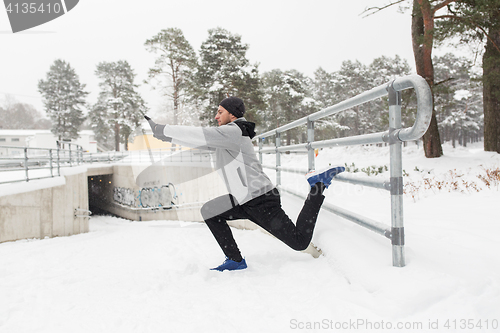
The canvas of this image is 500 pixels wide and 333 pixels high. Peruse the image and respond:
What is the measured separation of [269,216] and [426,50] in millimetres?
12121

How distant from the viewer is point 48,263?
3.14 meters

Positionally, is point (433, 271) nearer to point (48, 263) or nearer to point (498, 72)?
point (48, 263)

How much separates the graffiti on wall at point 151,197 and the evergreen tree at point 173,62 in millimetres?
10964

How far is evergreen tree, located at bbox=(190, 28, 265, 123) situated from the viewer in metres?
19.5

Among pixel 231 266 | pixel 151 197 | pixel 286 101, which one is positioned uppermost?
pixel 286 101

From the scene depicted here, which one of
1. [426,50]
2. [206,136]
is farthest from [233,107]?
[426,50]

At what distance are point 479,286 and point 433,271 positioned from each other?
21cm

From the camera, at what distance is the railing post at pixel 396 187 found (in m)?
1.76

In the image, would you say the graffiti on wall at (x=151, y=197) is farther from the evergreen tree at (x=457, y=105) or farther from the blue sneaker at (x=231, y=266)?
the evergreen tree at (x=457, y=105)

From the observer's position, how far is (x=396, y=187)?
5.81 feet

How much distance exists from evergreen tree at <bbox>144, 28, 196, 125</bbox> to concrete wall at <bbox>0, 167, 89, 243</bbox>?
17353 millimetres

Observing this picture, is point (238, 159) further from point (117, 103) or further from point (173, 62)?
point (117, 103)

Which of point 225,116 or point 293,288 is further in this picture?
point 225,116

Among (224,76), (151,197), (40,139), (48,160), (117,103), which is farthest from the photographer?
(40,139)
